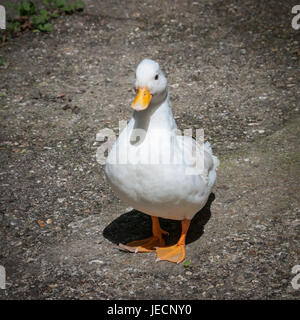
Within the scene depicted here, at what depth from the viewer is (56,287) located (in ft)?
13.7

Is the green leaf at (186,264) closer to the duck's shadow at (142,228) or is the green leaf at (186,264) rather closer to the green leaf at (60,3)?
the duck's shadow at (142,228)

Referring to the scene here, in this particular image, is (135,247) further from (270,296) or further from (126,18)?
(126,18)

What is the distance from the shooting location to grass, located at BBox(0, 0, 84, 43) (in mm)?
8578


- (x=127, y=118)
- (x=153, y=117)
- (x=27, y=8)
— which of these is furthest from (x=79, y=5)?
(x=153, y=117)

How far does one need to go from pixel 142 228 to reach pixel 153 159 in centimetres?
135

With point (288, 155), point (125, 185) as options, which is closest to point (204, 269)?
point (125, 185)

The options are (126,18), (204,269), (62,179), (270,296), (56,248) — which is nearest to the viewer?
(270,296)

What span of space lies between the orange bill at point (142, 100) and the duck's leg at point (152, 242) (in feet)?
4.59

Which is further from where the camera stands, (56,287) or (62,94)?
(62,94)

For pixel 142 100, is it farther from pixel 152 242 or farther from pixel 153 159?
pixel 152 242

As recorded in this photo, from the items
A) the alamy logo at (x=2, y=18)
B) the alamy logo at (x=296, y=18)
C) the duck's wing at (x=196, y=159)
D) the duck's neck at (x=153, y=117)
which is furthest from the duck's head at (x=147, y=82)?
the alamy logo at (x=2, y=18)

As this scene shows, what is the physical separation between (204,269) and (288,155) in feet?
6.78

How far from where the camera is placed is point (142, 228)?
4973 millimetres

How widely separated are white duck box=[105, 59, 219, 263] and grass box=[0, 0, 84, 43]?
5.34 metres
